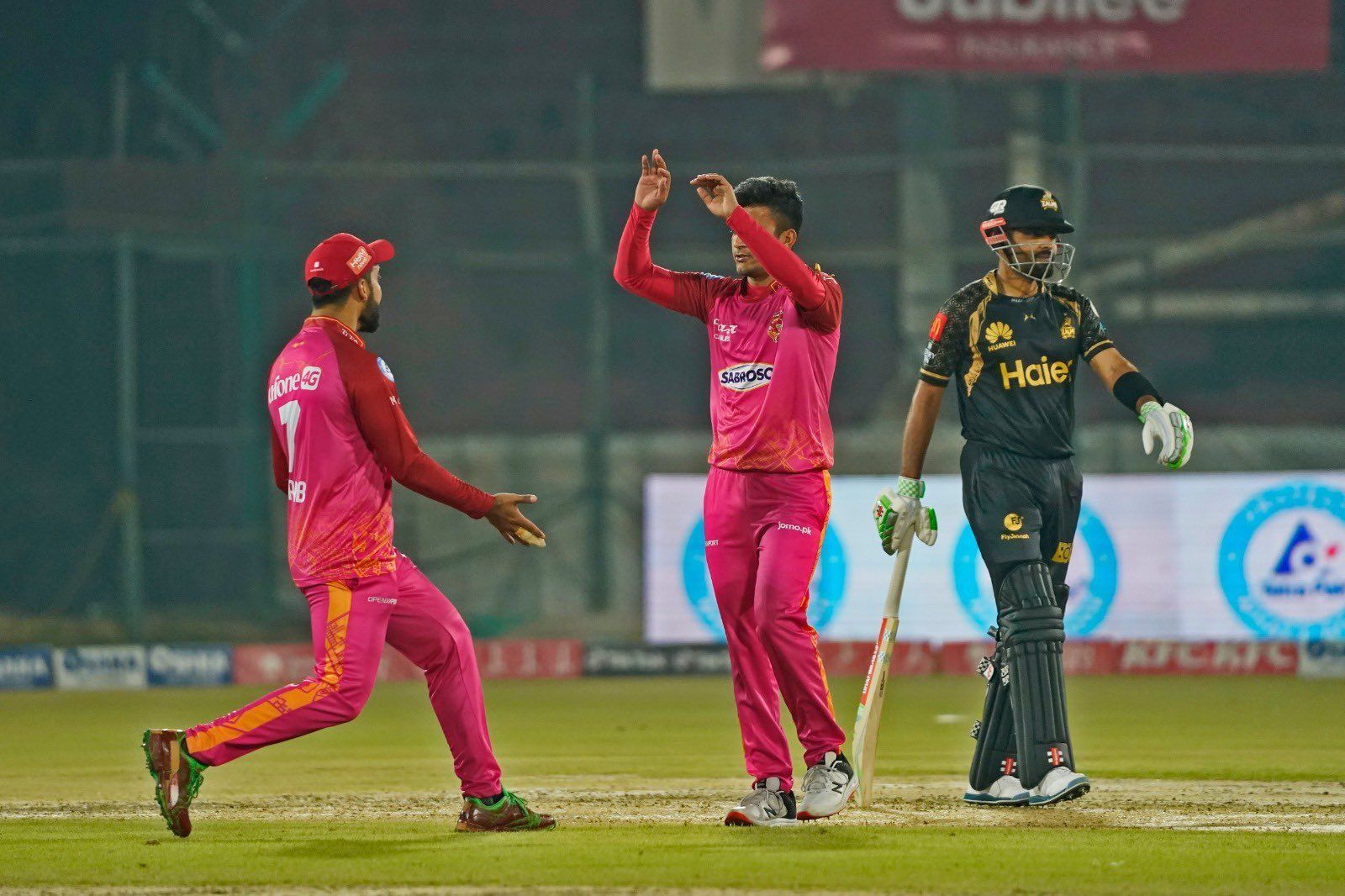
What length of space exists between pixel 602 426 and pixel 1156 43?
21.2 ft

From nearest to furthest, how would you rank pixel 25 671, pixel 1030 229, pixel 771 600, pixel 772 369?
pixel 771 600
pixel 772 369
pixel 1030 229
pixel 25 671

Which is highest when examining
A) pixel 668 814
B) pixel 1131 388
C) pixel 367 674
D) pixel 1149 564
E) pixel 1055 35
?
pixel 1055 35

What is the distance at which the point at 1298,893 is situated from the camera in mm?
5684

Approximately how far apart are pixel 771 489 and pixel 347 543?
1512 millimetres

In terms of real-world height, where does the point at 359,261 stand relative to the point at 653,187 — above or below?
below

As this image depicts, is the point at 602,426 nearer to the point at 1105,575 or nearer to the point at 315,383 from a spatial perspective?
the point at 1105,575

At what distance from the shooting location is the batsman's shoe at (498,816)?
23.2 ft

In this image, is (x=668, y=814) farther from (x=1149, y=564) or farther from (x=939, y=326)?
(x=1149, y=564)

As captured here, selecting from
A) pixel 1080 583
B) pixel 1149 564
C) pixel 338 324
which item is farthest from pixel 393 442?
pixel 1149 564

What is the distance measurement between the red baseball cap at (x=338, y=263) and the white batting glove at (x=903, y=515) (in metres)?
2.16

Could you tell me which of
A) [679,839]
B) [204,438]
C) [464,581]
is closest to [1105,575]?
[464,581]

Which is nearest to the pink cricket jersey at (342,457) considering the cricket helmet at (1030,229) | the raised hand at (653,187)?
the raised hand at (653,187)

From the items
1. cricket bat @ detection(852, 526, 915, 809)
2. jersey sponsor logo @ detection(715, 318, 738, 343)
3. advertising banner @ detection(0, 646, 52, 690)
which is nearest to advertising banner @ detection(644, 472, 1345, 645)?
advertising banner @ detection(0, 646, 52, 690)

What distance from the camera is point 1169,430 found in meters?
7.49
